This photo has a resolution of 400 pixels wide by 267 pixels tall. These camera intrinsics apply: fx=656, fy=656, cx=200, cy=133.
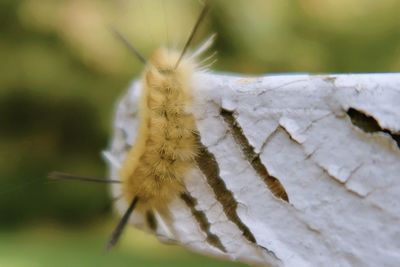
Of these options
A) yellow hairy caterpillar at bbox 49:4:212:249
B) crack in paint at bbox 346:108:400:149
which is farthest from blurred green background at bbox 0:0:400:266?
crack in paint at bbox 346:108:400:149

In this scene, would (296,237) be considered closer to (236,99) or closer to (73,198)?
(236,99)

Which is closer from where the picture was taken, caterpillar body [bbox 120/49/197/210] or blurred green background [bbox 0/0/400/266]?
caterpillar body [bbox 120/49/197/210]

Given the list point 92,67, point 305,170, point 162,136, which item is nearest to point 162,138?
point 162,136

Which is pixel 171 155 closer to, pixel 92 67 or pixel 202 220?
pixel 202 220

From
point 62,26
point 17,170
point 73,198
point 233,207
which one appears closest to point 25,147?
point 17,170

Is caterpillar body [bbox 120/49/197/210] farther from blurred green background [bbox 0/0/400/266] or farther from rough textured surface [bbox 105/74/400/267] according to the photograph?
blurred green background [bbox 0/0/400/266]

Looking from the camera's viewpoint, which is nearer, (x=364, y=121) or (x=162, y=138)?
(x=364, y=121)
